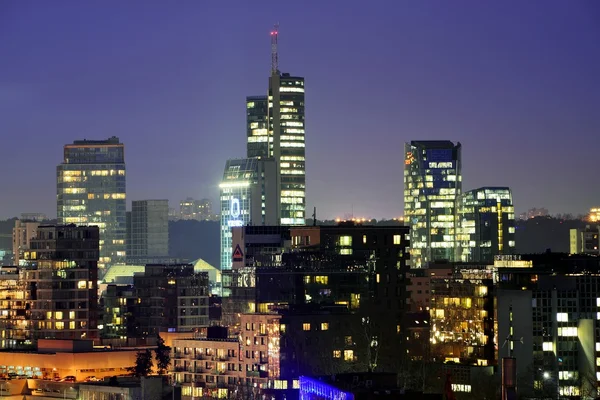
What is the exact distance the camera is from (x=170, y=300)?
192 m

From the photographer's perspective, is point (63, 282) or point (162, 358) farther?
point (63, 282)

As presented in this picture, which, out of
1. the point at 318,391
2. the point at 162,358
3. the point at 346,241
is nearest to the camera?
the point at 318,391

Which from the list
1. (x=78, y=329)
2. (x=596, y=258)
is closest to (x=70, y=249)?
(x=78, y=329)

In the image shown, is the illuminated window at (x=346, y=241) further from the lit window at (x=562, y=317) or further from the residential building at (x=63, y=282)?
the residential building at (x=63, y=282)

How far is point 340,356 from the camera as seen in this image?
13612 centimetres

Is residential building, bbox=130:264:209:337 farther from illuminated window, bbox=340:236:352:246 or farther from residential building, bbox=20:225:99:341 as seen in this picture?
illuminated window, bbox=340:236:352:246

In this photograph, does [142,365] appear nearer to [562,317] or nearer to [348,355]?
[348,355]

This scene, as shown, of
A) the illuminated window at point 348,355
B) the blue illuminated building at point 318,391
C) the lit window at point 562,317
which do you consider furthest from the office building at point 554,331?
the blue illuminated building at point 318,391

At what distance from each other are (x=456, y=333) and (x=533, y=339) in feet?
39.3

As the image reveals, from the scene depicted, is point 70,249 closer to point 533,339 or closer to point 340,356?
point 340,356

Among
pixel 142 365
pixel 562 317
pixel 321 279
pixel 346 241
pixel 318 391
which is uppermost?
pixel 346 241

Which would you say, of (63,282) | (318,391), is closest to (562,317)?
(318,391)

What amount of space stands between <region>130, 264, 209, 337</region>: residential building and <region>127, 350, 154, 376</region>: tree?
1387 inches

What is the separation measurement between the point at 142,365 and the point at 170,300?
4523cm
